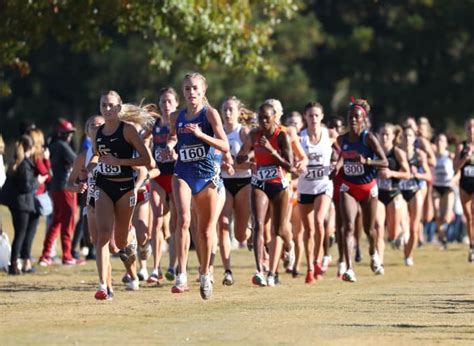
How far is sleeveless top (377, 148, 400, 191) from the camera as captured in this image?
23.2 meters

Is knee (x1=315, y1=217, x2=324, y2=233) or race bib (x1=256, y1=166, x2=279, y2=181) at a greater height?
race bib (x1=256, y1=166, x2=279, y2=181)

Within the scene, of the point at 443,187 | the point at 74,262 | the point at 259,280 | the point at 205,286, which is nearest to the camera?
the point at 205,286

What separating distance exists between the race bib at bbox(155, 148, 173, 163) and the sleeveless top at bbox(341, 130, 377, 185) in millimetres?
2515

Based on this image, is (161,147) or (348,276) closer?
(161,147)

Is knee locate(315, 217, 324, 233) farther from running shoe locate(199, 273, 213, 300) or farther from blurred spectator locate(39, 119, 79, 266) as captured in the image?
blurred spectator locate(39, 119, 79, 266)

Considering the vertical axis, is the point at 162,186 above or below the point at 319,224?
above

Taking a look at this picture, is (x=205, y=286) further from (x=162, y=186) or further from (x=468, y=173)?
(x=468, y=173)

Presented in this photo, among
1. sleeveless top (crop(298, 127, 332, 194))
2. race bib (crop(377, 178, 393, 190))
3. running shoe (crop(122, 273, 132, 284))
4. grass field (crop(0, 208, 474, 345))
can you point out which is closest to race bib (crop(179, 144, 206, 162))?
grass field (crop(0, 208, 474, 345))

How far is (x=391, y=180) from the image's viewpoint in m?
23.8

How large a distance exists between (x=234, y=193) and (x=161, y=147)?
1.10m

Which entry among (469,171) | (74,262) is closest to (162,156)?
(74,262)

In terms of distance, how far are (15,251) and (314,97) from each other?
3594 centimetres

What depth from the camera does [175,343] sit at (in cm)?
1248

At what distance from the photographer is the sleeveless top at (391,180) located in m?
23.2
